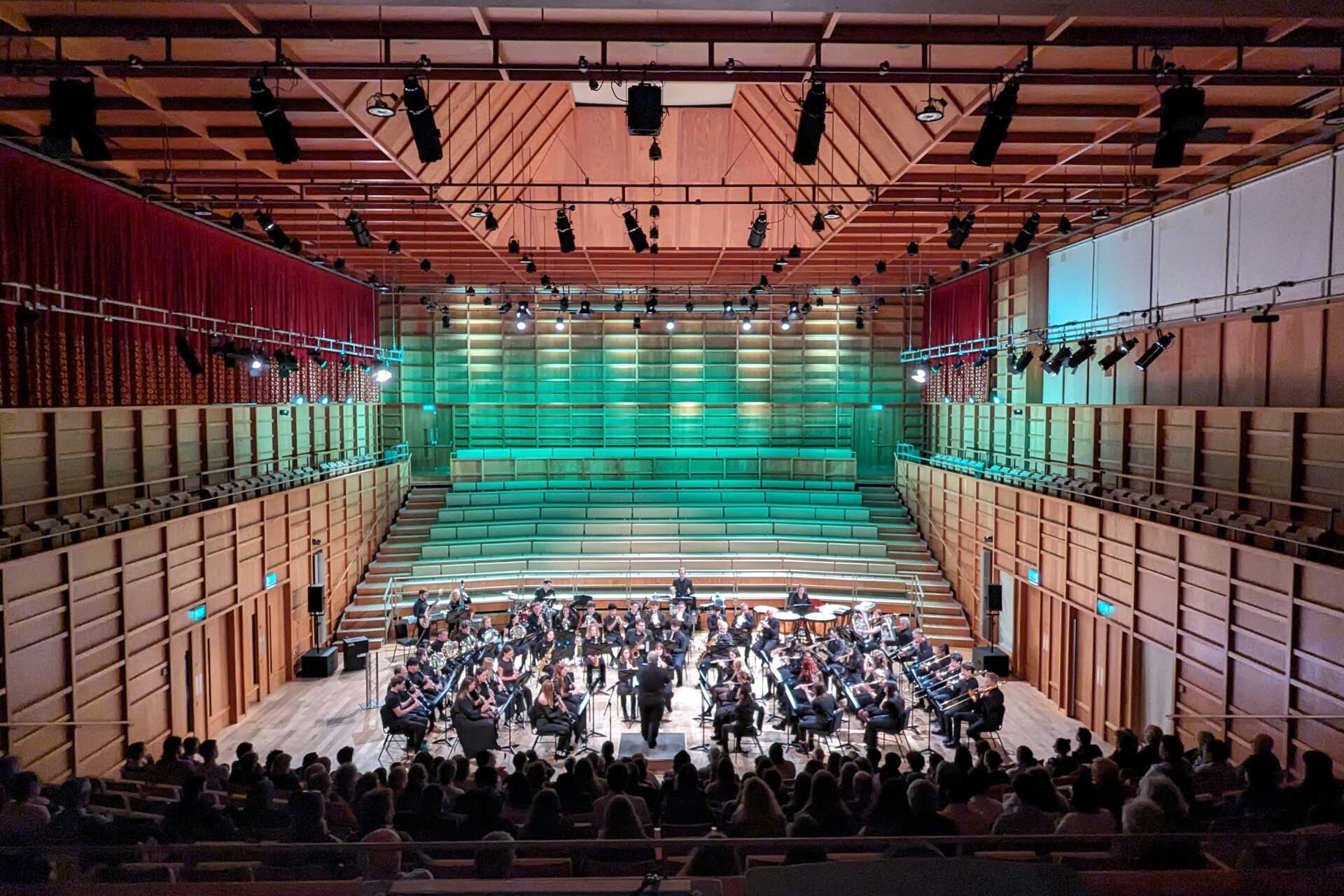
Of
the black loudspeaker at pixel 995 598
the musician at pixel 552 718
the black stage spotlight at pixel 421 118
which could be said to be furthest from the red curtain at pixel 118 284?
the black loudspeaker at pixel 995 598

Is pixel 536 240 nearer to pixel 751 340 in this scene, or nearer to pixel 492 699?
pixel 751 340

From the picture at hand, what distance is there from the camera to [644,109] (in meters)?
6.57

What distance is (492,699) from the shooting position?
Result: 991 centimetres

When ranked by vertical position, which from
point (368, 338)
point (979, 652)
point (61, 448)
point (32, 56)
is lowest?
point (979, 652)

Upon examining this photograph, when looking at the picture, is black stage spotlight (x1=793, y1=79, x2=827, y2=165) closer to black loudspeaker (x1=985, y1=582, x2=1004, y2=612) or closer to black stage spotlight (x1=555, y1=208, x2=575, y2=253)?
black stage spotlight (x1=555, y1=208, x2=575, y2=253)

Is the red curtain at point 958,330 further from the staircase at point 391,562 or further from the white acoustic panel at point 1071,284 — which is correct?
the staircase at point 391,562

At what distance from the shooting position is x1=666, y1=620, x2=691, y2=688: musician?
1160 centimetres

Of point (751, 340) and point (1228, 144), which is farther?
point (751, 340)

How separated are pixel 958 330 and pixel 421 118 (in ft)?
48.3

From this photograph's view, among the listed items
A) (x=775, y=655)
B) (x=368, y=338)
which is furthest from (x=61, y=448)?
(x=368, y=338)

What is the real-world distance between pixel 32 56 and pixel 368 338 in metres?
13.1

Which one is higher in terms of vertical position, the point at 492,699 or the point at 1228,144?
the point at 1228,144

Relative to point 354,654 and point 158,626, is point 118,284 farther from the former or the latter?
point 354,654

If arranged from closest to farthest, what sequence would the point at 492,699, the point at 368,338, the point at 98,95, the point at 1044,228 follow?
the point at 98,95, the point at 492,699, the point at 1044,228, the point at 368,338
